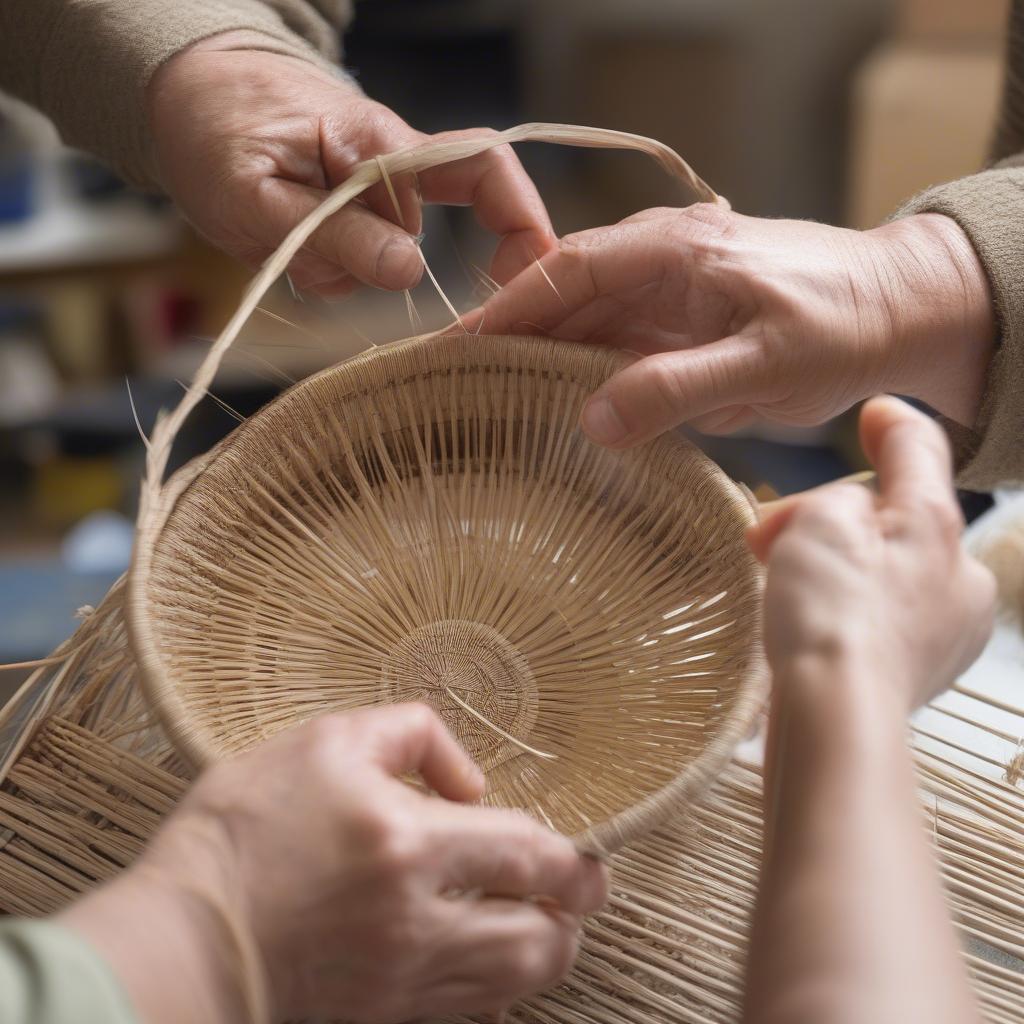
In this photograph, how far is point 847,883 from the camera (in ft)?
1.43

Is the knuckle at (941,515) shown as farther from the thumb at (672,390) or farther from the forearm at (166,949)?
the forearm at (166,949)

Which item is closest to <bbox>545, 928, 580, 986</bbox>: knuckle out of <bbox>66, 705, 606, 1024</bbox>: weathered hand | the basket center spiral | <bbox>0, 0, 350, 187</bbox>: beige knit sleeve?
<bbox>66, 705, 606, 1024</bbox>: weathered hand

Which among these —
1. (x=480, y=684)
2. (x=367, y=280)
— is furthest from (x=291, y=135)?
(x=480, y=684)

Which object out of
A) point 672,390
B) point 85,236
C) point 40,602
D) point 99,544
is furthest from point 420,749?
point 85,236

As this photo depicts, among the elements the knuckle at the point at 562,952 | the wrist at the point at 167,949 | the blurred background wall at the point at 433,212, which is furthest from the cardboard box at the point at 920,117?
the wrist at the point at 167,949

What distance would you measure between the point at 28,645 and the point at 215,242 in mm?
972

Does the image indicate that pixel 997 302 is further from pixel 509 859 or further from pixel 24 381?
pixel 24 381

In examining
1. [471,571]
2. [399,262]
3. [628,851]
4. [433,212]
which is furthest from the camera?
[433,212]

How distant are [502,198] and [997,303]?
0.39 meters

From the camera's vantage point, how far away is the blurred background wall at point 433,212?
2.04 meters

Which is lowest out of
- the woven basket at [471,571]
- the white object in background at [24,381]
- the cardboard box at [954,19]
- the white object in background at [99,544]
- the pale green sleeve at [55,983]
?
the white object in background at [99,544]

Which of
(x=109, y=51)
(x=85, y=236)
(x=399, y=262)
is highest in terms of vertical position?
(x=109, y=51)

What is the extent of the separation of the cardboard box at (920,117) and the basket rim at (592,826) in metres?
1.24

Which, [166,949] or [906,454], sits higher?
[906,454]
